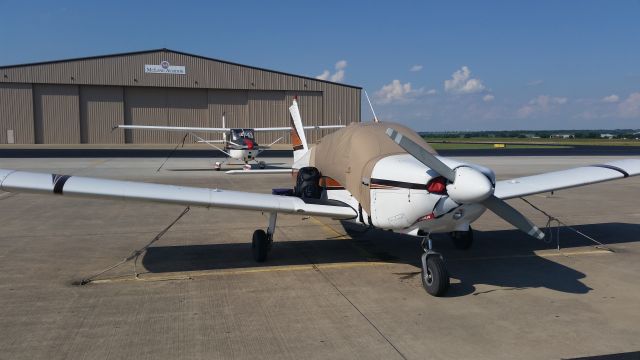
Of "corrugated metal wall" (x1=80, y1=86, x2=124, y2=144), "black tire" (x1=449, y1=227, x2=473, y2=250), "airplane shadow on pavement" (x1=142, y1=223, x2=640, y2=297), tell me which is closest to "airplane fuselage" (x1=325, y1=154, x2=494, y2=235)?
"airplane shadow on pavement" (x1=142, y1=223, x2=640, y2=297)

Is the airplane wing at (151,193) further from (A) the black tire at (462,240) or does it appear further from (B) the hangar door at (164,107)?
(B) the hangar door at (164,107)

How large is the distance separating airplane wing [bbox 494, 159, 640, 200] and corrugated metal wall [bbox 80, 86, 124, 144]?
52.5 m

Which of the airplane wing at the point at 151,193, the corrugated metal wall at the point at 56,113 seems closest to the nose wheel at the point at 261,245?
the airplane wing at the point at 151,193

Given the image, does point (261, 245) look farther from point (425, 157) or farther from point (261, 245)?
point (425, 157)

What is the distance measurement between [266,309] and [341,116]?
178ft

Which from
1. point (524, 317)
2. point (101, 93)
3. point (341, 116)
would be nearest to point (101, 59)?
point (101, 93)

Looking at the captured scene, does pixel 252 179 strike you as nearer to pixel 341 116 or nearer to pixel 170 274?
pixel 170 274

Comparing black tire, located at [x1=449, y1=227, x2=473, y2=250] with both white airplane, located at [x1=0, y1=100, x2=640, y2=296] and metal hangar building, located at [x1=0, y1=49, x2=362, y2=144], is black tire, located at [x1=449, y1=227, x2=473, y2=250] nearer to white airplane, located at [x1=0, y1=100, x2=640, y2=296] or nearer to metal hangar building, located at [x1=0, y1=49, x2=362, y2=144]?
white airplane, located at [x1=0, y1=100, x2=640, y2=296]

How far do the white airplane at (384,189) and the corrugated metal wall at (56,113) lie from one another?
5230 cm

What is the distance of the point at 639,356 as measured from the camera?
426 centimetres

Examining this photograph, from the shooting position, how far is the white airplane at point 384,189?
5488mm

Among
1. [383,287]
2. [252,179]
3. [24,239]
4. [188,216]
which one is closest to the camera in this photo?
[383,287]

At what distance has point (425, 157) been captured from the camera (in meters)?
5.42

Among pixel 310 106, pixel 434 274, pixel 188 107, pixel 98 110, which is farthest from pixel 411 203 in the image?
pixel 98 110
